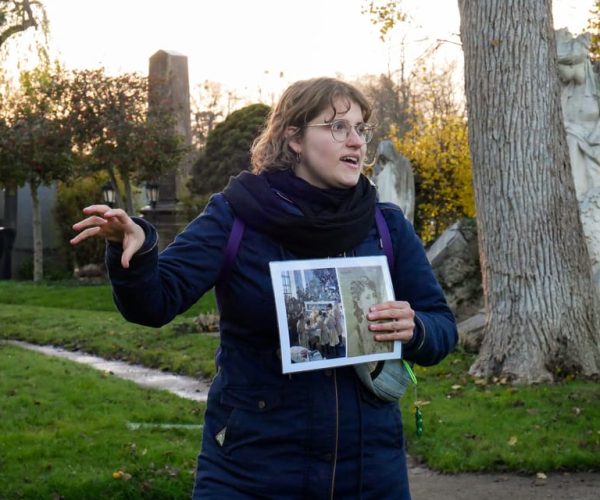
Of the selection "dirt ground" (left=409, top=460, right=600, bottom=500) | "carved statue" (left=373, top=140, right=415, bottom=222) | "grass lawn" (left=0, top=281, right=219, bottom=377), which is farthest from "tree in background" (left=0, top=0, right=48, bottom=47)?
"dirt ground" (left=409, top=460, right=600, bottom=500)

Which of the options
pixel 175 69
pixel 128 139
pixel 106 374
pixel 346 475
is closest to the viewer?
pixel 346 475

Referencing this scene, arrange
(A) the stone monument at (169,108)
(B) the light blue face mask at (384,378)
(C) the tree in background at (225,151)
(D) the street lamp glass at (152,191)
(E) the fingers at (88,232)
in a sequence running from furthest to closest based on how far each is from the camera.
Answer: (C) the tree in background at (225,151) < (A) the stone monument at (169,108) < (D) the street lamp glass at (152,191) < (B) the light blue face mask at (384,378) < (E) the fingers at (88,232)

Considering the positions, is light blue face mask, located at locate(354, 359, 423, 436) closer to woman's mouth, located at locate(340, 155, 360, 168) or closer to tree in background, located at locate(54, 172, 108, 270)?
woman's mouth, located at locate(340, 155, 360, 168)

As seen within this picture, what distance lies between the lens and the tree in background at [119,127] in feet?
87.9

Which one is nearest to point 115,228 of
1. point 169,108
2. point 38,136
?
point 38,136

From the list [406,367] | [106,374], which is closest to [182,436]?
[106,374]

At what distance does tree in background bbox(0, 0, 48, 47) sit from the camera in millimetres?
26938

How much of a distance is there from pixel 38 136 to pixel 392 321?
26296 millimetres

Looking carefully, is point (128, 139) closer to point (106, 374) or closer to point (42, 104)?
point (42, 104)

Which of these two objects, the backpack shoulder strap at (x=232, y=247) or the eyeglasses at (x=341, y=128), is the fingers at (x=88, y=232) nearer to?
the backpack shoulder strap at (x=232, y=247)

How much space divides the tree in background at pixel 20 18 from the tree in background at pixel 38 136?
1152 millimetres

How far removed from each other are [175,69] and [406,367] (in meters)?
29.1

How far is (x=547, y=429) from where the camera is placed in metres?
7.02

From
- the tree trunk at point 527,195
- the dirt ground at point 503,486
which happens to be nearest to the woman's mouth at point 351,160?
the dirt ground at point 503,486
